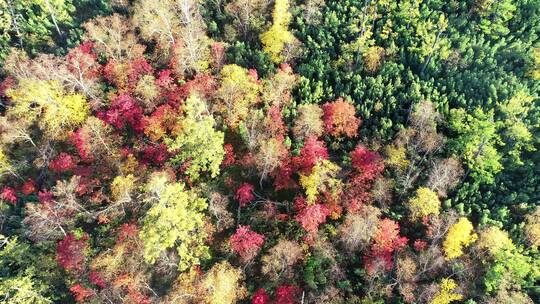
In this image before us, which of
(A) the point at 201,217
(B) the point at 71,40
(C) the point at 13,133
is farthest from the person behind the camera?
(B) the point at 71,40

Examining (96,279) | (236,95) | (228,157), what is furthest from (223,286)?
(236,95)

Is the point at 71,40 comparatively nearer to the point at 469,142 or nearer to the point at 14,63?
the point at 14,63

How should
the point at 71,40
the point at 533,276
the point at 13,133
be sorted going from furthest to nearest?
the point at 71,40 → the point at 13,133 → the point at 533,276

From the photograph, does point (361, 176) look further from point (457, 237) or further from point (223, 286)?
point (223, 286)

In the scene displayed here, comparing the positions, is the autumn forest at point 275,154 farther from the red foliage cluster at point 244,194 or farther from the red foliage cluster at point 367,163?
the red foliage cluster at point 244,194

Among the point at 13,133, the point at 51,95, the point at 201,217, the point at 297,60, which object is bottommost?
the point at 201,217

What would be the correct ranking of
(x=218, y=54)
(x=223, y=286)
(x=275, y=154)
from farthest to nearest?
1. (x=218, y=54)
2. (x=275, y=154)
3. (x=223, y=286)

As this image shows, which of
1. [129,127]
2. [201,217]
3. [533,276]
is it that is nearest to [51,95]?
[129,127]
